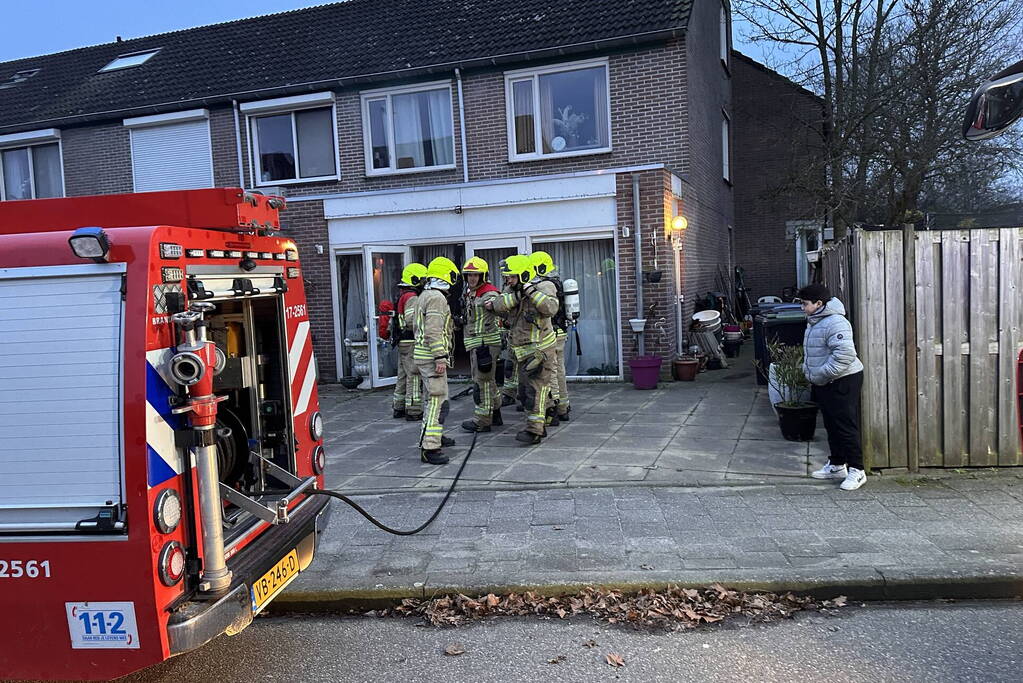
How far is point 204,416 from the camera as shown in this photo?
283 cm

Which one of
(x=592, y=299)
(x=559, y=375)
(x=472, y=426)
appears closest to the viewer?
(x=472, y=426)

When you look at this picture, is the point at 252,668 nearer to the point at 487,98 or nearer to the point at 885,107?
the point at 487,98

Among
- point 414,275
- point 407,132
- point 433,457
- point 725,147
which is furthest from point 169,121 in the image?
point 725,147

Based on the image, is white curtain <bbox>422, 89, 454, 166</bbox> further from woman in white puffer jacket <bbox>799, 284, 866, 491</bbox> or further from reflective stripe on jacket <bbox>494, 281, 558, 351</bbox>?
woman in white puffer jacket <bbox>799, 284, 866, 491</bbox>

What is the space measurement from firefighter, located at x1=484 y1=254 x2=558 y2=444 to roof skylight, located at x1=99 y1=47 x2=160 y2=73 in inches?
512

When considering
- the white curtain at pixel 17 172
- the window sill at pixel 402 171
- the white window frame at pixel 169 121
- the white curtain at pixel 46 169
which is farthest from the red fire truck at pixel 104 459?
the white curtain at pixel 17 172

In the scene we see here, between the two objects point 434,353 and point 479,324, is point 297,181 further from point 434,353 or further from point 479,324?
point 434,353

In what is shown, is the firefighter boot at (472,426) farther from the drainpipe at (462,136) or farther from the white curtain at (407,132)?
the white curtain at (407,132)

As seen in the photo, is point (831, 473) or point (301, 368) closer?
point (301, 368)

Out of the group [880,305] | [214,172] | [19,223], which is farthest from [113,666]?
[214,172]

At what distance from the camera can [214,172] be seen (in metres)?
14.1

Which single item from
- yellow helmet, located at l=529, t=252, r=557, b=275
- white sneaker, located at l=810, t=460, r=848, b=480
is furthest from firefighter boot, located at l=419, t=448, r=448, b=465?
white sneaker, located at l=810, t=460, r=848, b=480

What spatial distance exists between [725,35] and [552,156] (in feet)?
29.4

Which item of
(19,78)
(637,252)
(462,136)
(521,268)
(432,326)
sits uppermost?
(19,78)
